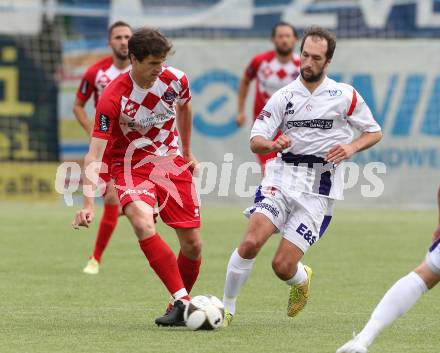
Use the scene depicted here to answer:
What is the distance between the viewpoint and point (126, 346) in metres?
6.90

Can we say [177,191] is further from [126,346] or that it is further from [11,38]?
[11,38]

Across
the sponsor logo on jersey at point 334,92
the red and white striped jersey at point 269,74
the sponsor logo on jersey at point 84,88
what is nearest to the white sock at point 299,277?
the sponsor logo on jersey at point 334,92

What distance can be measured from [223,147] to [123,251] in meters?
6.12

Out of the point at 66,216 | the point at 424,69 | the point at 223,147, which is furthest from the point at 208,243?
the point at 424,69

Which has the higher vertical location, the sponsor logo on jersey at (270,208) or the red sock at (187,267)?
the sponsor logo on jersey at (270,208)

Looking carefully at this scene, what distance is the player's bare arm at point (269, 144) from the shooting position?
746 cm

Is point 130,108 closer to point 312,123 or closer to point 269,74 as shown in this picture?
point 312,123

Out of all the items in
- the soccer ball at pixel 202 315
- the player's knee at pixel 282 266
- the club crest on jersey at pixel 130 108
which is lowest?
the soccer ball at pixel 202 315

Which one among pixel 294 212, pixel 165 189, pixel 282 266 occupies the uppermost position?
pixel 165 189

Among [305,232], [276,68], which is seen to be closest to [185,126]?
[305,232]

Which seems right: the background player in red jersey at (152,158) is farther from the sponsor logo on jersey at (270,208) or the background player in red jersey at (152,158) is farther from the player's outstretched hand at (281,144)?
the player's outstretched hand at (281,144)

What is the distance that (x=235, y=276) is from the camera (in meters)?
8.01

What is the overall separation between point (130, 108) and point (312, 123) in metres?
1.20

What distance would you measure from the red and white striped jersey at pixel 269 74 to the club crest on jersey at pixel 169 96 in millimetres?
6248
